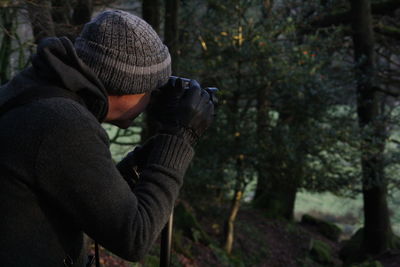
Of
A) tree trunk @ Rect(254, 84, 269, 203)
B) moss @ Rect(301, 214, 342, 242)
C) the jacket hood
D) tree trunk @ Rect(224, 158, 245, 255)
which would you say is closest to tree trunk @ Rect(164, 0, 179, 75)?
tree trunk @ Rect(254, 84, 269, 203)

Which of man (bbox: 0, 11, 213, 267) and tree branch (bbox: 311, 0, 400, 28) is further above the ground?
tree branch (bbox: 311, 0, 400, 28)

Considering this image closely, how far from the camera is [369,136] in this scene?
732 cm

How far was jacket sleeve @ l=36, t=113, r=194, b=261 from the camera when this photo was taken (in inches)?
49.3

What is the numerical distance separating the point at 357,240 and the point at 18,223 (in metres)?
10.3

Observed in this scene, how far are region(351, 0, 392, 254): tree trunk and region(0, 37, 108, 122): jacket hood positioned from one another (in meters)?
6.56

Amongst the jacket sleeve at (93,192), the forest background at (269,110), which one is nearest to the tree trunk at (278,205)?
the forest background at (269,110)

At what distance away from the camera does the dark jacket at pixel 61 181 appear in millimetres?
1251

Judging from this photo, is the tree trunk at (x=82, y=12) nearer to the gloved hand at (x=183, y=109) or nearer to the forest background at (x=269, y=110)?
the forest background at (x=269, y=110)

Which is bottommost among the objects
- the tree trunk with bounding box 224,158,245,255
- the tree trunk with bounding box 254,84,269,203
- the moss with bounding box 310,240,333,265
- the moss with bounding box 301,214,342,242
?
the moss with bounding box 301,214,342,242

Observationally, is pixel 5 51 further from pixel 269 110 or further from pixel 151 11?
pixel 269 110

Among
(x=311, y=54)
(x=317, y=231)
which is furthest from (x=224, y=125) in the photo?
(x=317, y=231)

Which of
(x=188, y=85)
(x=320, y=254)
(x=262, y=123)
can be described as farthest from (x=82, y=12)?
(x=320, y=254)

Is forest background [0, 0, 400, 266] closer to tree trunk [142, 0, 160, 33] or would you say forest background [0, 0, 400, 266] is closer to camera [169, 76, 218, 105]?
tree trunk [142, 0, 160, 33]

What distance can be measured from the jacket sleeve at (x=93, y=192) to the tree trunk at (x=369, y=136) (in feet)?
21.5
